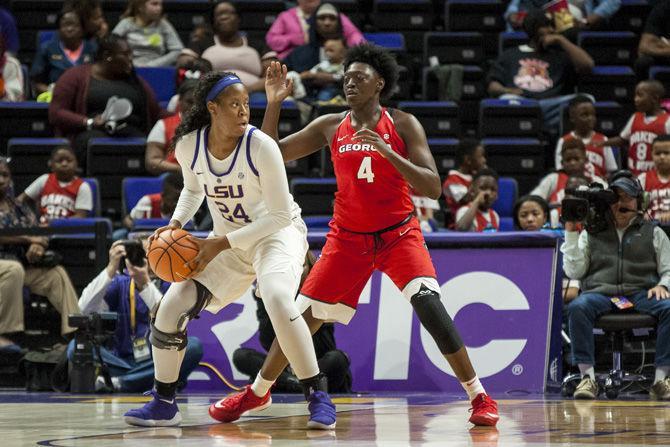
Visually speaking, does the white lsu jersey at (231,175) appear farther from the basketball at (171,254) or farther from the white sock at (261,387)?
the white sock at (261,387)

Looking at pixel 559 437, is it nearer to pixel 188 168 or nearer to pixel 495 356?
pixel 188 168

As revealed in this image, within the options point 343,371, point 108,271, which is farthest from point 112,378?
point 343,371

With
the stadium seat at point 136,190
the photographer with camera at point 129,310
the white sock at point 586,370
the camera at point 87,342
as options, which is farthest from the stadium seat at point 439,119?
the camera at point 87,342

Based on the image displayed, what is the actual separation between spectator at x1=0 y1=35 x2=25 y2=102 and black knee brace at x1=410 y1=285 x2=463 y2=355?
7603 millimetres

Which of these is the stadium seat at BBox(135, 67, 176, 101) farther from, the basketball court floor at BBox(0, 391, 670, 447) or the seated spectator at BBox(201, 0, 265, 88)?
the basketball court floor at BBox(0, 391, 670, 447)

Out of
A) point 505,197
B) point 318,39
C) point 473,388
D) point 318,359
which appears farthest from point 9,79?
point 473,388

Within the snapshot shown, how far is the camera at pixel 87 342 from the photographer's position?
8414 millimetres

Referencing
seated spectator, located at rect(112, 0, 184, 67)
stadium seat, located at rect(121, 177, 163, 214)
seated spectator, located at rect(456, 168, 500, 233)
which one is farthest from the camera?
seated spectator, located at rect(112, 0, 184, 67)

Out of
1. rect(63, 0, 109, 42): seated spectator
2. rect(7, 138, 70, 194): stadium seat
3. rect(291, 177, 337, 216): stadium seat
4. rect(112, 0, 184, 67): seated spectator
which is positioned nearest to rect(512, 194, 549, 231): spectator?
rect(291, 177, 337, 216): stadium seat

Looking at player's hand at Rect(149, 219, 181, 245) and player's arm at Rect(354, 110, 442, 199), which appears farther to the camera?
player's arm at Rect(354, 110, 442, 199)

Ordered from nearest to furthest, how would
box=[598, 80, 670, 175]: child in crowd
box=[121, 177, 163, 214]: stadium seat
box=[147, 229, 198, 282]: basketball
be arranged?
1. box=[147, 229, 198, 282]: basketball
2. box=[121, 177, 163, 214]: stadium seat
3. box=[598, 80, 670, 175]: child in crowd

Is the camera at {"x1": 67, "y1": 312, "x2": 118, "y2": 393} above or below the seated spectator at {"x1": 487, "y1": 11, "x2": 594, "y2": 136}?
below

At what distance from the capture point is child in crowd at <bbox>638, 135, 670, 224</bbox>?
9523mm

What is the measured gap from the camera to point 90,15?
12578 mm
